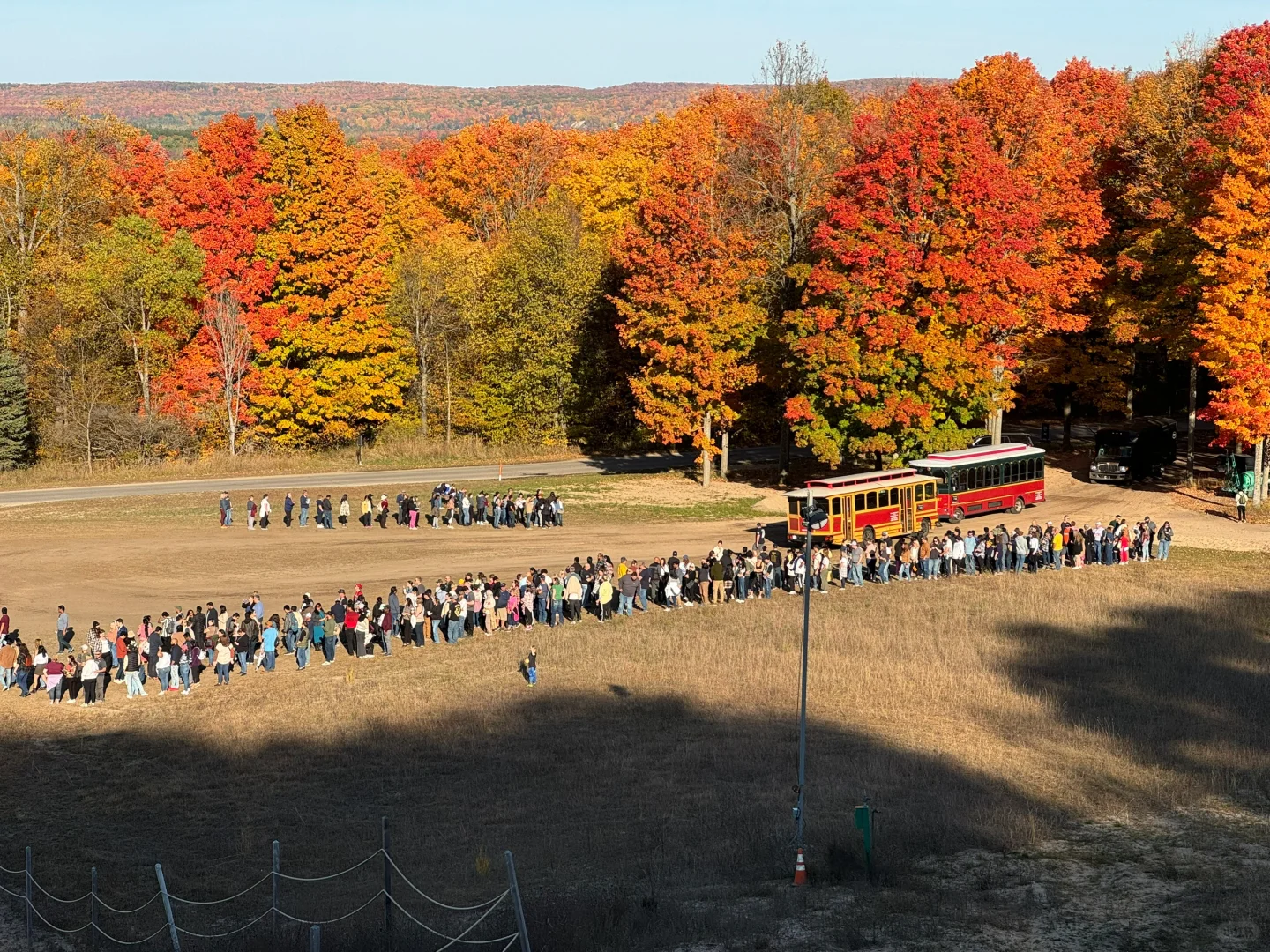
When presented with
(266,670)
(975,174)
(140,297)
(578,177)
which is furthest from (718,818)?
(578,177)

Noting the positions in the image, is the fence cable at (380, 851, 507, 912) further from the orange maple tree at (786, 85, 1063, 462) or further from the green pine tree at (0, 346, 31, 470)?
the green pine tree at (0, 346, 31, 470)

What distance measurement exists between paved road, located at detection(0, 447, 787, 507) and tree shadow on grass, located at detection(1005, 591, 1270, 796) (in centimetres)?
3162

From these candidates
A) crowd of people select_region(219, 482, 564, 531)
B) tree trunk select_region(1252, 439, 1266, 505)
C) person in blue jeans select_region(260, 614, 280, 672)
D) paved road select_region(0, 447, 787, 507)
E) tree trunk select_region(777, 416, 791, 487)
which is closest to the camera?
person in blue jeans select_region(260, 614, 280, 672)

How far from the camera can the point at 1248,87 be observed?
55188 millimetres

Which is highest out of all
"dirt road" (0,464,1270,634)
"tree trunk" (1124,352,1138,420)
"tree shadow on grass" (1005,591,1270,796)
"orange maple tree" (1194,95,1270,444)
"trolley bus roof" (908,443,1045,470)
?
"orange maple tree" (1194,95,1270,444)

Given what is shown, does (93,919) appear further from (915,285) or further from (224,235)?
(224,235)

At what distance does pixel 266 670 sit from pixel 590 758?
11.0 metres

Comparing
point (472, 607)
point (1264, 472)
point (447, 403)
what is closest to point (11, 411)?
point (447, 403)

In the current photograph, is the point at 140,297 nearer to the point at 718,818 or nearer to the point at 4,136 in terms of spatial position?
the point at 4,136

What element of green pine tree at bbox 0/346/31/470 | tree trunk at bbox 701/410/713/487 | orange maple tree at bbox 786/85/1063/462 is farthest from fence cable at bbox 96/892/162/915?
green pine tree at bbox 0/346/31/470

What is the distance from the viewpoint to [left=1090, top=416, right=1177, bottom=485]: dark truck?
59.2 meters

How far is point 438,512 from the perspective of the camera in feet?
173

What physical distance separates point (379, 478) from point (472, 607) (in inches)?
1100

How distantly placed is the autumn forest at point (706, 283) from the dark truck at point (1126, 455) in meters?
3.38
